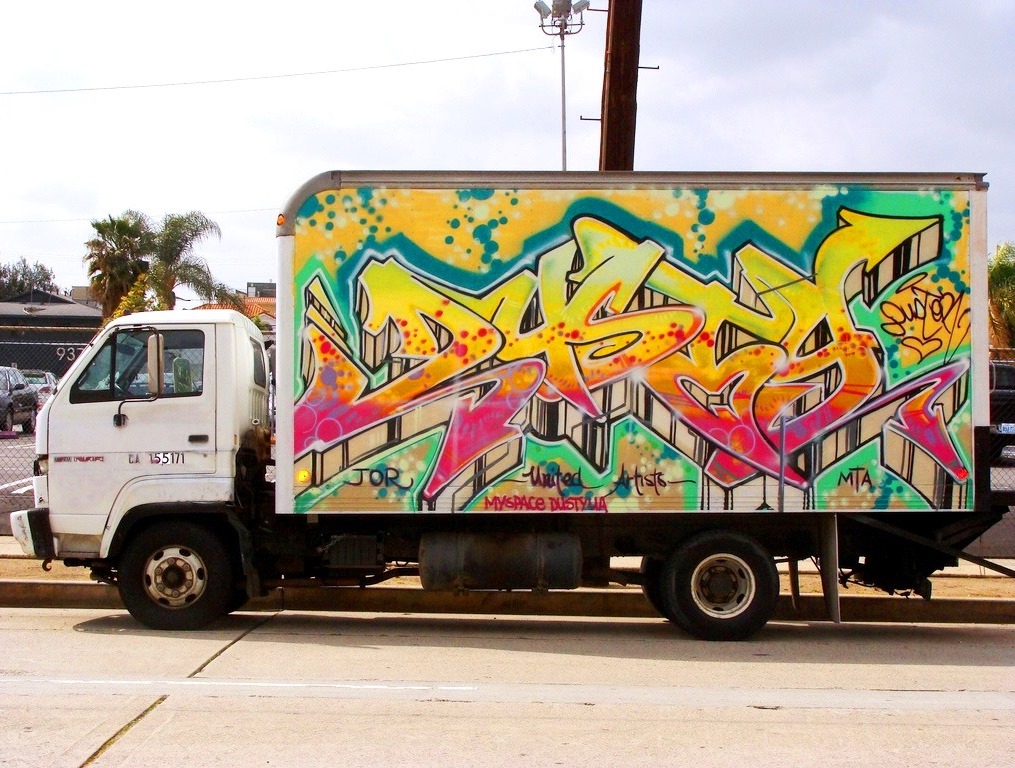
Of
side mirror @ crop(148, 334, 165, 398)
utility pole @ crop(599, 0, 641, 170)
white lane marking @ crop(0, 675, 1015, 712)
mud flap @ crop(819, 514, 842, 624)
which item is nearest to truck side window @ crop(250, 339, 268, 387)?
side mirror @ crop(148, 334, 165, 398)

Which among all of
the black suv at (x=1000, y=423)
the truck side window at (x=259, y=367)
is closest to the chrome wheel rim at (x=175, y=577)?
the truck side window at (x=259, y=367)

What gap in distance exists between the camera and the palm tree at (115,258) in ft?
130

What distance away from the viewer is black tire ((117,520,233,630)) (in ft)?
28.4

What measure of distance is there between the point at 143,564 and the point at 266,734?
329cm

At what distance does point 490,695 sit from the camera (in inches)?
266

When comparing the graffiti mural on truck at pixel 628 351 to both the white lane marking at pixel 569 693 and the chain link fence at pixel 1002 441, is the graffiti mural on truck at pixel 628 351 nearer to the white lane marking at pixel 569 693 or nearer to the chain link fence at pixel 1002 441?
the white lane marking at pixel 569 693

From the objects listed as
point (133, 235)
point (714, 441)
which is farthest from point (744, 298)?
point (133, 235)

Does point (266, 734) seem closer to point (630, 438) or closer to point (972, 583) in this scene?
point (630, 438)

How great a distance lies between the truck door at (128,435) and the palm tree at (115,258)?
3192 cm

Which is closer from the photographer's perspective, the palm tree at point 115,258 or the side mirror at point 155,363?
the side mirror at point 155,363

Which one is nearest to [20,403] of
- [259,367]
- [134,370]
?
[259,367]

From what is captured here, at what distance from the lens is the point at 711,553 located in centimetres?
856

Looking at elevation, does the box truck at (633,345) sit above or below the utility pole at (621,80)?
below

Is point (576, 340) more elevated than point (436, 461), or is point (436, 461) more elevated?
point (576, 340)
